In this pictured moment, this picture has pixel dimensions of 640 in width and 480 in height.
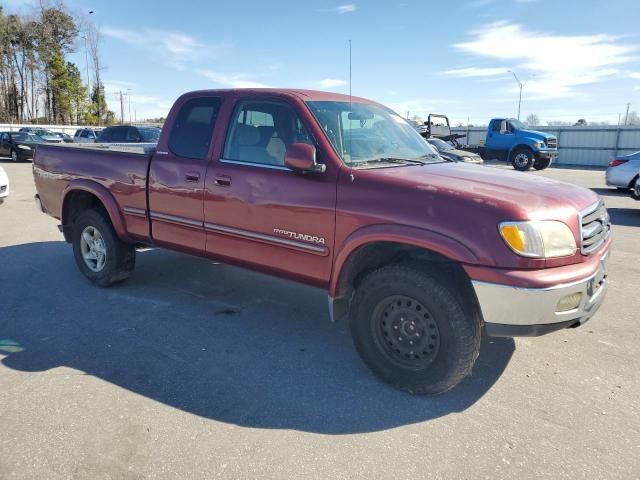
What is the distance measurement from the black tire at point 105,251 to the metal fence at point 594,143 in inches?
1087

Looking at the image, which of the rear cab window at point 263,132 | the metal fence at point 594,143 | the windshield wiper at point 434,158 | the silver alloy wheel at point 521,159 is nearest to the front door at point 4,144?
the silver alloy wheel at point 521,159

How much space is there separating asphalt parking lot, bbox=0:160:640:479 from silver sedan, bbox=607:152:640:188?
8.72 metres

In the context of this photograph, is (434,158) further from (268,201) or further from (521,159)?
(521,159)

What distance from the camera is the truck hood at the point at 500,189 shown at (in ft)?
9.59

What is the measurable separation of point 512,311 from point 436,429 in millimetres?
824

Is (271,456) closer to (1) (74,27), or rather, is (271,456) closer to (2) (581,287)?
(2) (581,287)

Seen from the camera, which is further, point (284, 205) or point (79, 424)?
point (284, 205)

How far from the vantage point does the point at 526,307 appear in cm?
283

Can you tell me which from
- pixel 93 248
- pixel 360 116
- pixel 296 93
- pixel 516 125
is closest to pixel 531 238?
pixel 360 116

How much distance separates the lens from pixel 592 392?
10.9ft

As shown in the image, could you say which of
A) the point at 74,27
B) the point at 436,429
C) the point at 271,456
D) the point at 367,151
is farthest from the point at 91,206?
the point at 74,27

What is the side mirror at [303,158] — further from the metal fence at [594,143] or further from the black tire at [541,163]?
the metal fence at [594,143]

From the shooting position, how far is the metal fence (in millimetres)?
30406

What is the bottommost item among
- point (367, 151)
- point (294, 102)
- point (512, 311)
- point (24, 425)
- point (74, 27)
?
point (24, 425)
